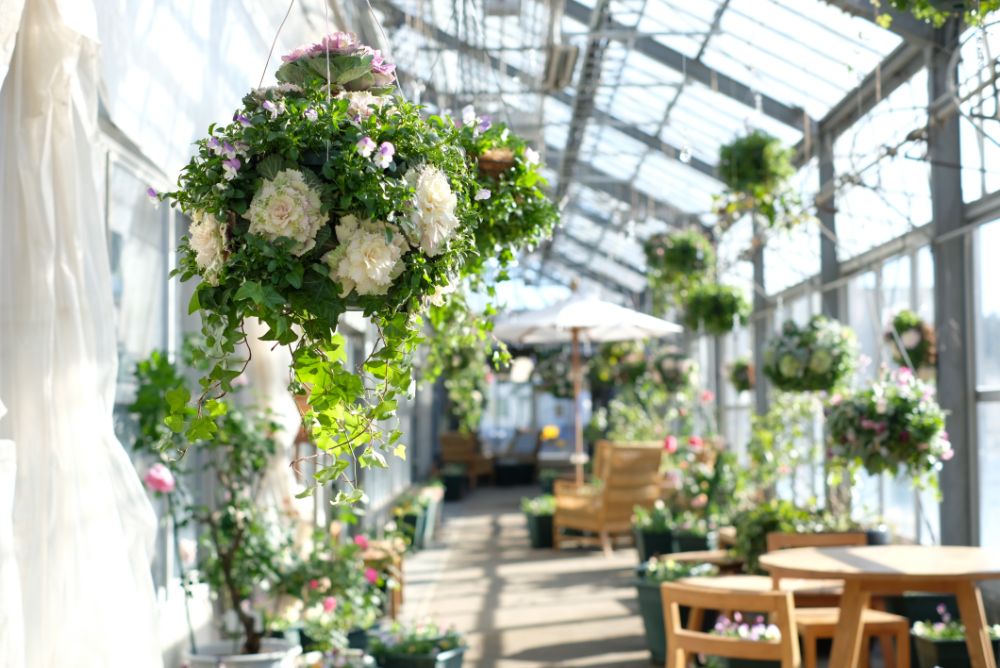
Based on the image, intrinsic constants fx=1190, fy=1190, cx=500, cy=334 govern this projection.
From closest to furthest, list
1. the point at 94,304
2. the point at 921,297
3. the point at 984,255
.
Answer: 1. the point at 94,304
2. the point at 984,255
3. the point at 921,297

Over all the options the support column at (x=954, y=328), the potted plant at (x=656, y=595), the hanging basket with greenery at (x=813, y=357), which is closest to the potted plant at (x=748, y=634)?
the potted plant at (x=656, y=595)

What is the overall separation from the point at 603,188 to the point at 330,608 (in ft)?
33.8

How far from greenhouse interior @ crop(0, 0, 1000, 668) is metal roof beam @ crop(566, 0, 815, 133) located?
2 centimetres

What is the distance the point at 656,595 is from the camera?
599 centimetres

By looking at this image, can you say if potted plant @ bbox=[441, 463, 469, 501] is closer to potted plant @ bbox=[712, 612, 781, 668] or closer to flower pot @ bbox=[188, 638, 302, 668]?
potted plant @ bbox=[712, 612, 781, 668]

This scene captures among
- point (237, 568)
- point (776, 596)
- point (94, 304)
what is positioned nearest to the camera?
point (94, 304)

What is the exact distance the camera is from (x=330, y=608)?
4.90m

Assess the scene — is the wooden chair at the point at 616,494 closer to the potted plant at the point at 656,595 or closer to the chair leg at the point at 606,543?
the chair leg at the point at 606,543

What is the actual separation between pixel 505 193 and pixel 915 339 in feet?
13.3

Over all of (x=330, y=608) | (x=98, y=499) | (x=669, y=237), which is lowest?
(x=330, y=608)

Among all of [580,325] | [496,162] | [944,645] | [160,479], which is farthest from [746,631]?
[580,325]

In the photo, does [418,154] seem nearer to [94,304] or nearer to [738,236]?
[94,304]

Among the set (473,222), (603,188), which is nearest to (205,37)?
(473,222)

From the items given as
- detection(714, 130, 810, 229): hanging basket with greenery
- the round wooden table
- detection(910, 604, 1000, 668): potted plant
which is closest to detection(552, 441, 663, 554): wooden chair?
detection(714, 130, 810, 229): hanging basket with greenery
